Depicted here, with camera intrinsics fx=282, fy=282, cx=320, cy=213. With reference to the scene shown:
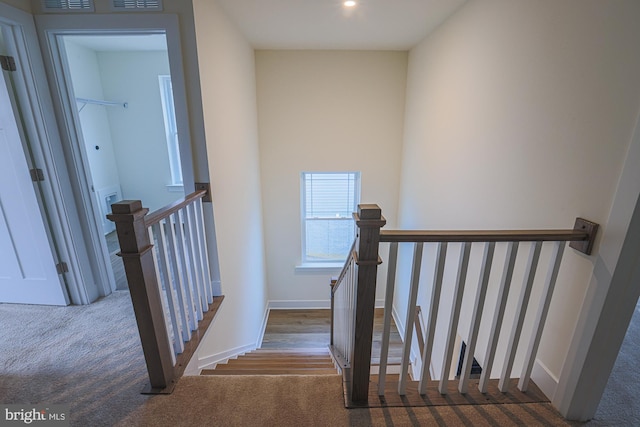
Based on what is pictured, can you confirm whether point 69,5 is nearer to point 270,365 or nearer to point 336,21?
point 336,21

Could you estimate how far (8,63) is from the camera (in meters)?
1.75

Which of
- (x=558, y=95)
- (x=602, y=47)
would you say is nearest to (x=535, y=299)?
(x=558, y=95)

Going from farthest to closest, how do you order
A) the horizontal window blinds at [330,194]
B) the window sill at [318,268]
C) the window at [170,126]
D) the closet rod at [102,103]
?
1. the window sill at [318,268]
2. the horizontal window blinds at [330,194]
3. the window at [170,126]
4. the closet rod at [102,103]

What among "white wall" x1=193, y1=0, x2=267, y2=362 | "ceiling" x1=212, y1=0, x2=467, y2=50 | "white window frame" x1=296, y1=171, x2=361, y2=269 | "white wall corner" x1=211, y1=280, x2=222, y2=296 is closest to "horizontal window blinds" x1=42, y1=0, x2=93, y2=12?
"white wall" x1=193, y1=0, x2=267, y2=362

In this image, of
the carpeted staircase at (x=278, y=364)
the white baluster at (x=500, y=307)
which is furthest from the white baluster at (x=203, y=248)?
the white baluster at (x=500, y=307)

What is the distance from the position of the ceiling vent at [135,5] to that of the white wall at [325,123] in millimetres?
2046

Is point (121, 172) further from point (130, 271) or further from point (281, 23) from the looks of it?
point (130, 271)

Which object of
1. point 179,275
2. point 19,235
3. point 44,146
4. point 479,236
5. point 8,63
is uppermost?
point 8,63

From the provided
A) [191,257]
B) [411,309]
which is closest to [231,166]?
[191,257]

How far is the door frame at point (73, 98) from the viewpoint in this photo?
1757mm

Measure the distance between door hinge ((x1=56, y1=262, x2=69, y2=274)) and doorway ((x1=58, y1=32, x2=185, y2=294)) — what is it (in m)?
1.75

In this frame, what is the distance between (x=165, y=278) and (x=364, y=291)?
1.09 metres

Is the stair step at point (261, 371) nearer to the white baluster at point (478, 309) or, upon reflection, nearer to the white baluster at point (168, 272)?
the white baluster at point (168, 272)

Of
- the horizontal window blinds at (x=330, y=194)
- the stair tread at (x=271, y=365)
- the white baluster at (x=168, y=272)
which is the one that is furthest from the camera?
the horizontal window blinds at (x=330, y=194)
